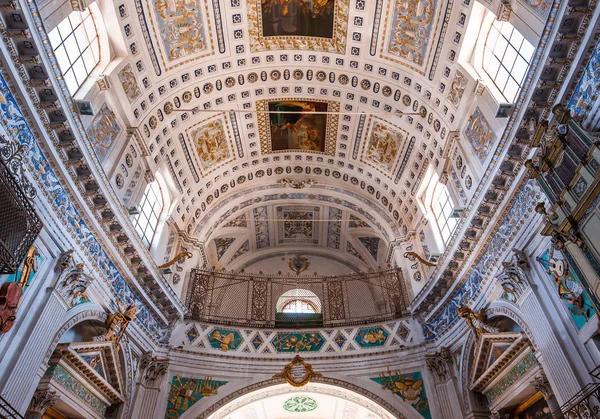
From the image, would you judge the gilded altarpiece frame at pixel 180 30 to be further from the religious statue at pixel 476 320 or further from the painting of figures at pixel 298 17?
the religious statue at pixel 476 320

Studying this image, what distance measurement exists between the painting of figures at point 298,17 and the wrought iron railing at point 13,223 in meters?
9.32

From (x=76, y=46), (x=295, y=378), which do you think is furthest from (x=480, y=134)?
(x=76, y=46)

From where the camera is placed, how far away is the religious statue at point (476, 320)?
11227 millimetres

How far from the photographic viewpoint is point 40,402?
28.7 feet

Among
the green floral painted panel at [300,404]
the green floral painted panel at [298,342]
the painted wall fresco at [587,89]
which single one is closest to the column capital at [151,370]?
the green floral painted panel at [298,342]

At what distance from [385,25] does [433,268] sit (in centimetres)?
774

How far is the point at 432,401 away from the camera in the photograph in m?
12.7

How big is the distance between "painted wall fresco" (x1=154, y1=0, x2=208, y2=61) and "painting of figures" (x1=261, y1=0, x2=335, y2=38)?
203cm

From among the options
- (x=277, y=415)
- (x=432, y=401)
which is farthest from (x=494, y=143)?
(x=277, y=415)

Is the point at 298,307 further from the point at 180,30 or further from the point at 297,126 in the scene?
the point at 180,30

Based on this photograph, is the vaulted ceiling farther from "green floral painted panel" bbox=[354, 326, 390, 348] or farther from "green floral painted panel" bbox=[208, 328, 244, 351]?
"green floral painted panel" bbox=[208, 328, 244, 351]

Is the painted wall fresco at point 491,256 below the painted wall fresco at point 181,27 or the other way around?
below

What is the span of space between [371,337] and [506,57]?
9162mm

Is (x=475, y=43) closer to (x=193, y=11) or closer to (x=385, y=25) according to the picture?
(x=385, y=25)
